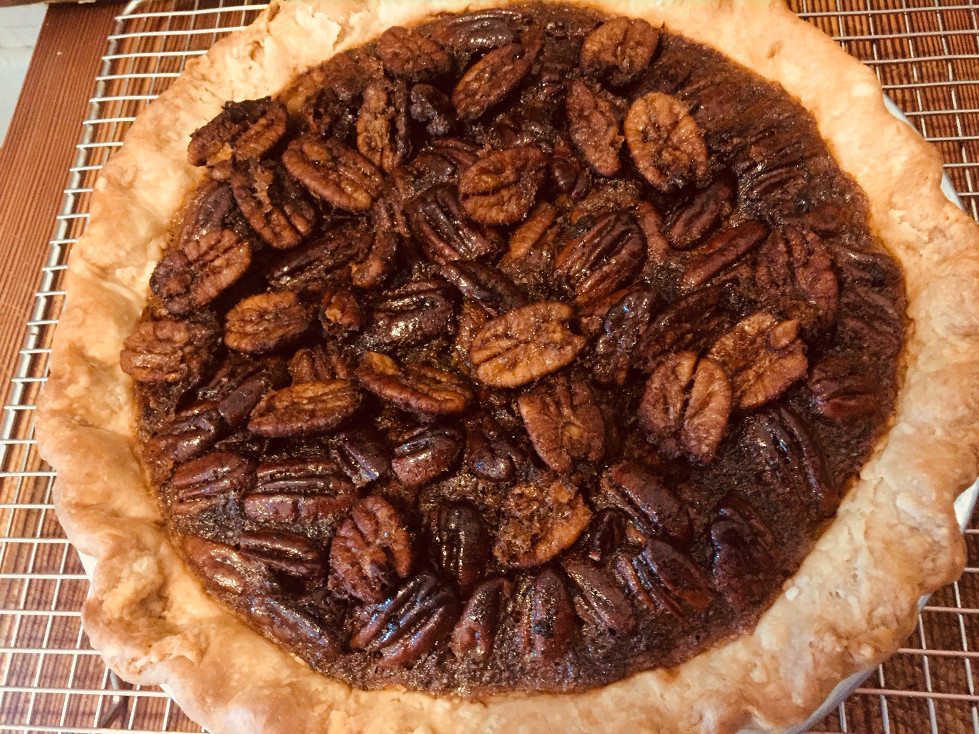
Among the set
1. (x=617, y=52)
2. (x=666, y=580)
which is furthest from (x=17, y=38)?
(x=666, y=580)

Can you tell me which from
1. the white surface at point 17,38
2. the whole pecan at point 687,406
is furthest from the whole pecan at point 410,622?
the white surface at point 17,38

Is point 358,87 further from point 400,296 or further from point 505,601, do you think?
point 505,601

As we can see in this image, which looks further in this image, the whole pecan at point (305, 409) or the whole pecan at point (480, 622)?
the whole pecan at point (305, 409)

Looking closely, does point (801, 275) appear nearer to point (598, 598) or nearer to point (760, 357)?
point (760, 357)

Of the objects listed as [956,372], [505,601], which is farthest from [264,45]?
[956,372]

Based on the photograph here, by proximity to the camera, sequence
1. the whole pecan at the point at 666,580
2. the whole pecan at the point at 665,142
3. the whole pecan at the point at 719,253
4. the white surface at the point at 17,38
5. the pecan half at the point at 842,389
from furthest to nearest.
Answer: the white surface at the point at 17,38, the whole pecan at the point at 665,142, the whole pecan at the point at 719,253, the pecan half at the point at 842,389, the whole pecan at the point at 666,580

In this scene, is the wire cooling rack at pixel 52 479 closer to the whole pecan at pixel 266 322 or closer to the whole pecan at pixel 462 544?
the whole pecan at pixel 266 322

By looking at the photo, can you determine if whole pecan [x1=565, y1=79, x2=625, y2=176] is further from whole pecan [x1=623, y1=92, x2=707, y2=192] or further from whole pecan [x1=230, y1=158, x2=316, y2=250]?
whole pecan [x1=230, y1=158, x2=316, y2=250]
